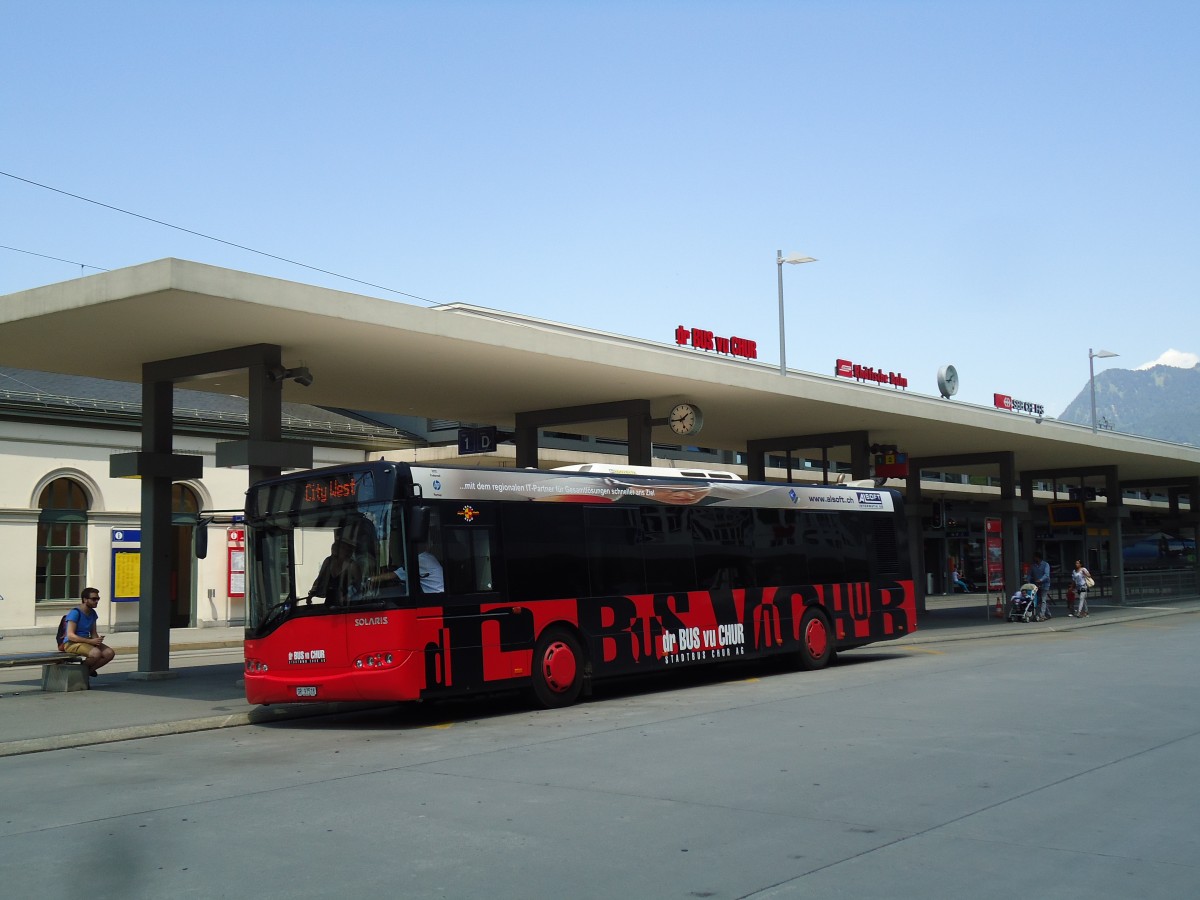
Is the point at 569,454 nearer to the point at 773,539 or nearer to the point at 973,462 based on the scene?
the point at 973,462

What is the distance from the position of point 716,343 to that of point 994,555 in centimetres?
1136

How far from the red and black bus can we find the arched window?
21.2m

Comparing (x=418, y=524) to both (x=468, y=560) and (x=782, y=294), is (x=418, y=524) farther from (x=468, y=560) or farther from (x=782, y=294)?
(x=782, y=294)

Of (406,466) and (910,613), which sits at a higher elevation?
(406,466)

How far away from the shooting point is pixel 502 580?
14.8 m

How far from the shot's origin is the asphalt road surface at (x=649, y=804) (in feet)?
21.6

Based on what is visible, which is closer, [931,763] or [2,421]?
[931,763]

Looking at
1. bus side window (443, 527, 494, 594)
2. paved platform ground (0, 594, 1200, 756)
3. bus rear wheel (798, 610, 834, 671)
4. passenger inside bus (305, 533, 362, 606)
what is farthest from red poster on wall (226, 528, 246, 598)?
bus side window (443, 527, 494, 594)

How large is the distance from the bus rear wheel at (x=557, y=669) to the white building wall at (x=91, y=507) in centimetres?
A: 1794

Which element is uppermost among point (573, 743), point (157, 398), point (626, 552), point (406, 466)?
point (157, 398)

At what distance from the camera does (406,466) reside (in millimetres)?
13977

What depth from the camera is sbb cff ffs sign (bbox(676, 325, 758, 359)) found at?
28547 millimetres

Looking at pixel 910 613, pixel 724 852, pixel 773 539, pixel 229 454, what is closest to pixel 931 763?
pixel 724 852

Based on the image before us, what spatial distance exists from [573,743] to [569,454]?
2885 centimetres
